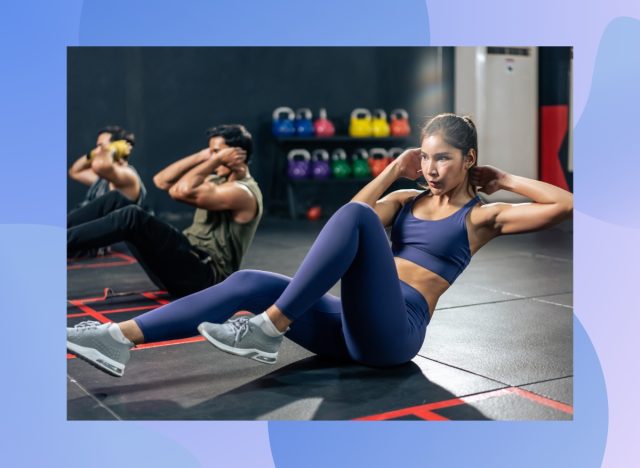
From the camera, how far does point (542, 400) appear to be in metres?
2.44

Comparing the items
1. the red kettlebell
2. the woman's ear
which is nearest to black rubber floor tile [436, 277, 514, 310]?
the woman's ear

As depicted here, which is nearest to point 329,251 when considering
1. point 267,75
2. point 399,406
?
point 399,406

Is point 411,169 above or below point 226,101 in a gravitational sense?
below

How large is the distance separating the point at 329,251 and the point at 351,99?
717 cm

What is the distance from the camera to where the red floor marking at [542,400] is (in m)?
2.37

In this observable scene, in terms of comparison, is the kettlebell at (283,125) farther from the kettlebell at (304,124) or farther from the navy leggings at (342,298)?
the navy leggings at (342,298)

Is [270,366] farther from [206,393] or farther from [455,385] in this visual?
[455,385]

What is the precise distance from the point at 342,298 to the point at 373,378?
339 millimetres

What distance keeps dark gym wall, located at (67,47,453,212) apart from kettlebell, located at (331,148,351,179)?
525mm

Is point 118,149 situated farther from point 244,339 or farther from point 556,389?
point 556,389

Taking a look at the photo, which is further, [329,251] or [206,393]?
[206,393]

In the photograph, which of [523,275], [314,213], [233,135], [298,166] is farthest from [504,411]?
[298,166]

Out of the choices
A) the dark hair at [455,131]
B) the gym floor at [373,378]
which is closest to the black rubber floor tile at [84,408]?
the gym floor at [373,378]
